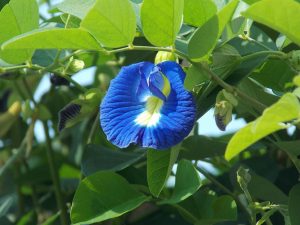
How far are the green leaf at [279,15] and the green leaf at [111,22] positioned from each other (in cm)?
18

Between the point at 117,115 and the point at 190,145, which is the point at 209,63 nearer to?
the point at 117,115

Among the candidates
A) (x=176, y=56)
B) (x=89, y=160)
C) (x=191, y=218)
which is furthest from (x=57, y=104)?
(x=176, y=56)

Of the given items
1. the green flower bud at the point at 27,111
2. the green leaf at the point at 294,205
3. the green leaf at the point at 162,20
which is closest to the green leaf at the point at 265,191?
the green leaf at the point at 294,205

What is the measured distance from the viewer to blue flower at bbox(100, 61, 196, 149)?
1.10 metres

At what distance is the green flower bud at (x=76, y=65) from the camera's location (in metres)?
1.25

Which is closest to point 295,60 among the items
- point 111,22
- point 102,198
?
point 111,22

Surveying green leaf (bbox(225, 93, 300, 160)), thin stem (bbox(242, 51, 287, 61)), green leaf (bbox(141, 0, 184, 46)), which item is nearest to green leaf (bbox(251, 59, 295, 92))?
thin stem (bbox(242, 51, 287, 61))

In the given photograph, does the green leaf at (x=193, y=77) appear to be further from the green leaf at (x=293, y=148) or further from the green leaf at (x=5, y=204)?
the green leaf at (x=5, y=204)

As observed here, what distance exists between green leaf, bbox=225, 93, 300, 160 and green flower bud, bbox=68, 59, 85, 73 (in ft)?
1.30

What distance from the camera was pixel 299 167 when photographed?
1.20 meters

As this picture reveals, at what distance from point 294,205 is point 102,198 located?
0.29 m

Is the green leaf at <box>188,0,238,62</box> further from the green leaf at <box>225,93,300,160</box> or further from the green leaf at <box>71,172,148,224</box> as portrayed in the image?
the green leaf at <box>71,172,148,224</box>

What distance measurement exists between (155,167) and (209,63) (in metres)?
0.17

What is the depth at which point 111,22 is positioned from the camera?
1062 millimetres
